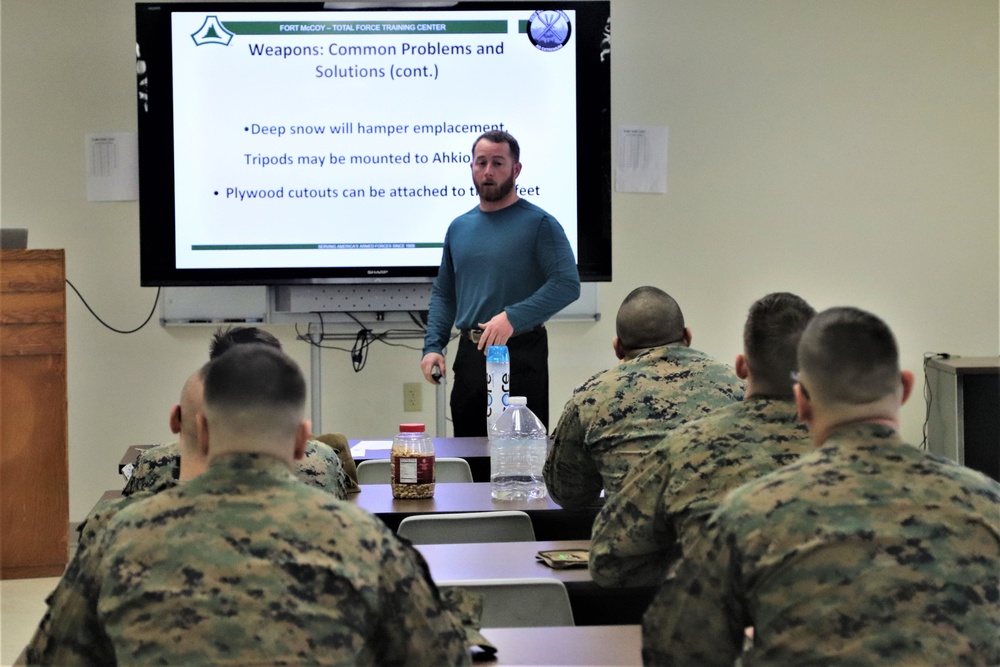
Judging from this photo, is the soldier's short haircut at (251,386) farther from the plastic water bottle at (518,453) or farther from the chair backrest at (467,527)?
the plastic water bottle at (518,453)

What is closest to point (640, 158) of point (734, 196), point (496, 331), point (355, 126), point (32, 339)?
point (734, 196)

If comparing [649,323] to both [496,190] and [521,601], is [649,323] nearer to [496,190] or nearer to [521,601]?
[521,601]

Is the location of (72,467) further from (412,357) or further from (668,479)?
(668,479)

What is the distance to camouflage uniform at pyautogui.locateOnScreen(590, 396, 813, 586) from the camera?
1885 millimetres

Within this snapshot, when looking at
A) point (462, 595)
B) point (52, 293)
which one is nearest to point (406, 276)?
point (52, 293)

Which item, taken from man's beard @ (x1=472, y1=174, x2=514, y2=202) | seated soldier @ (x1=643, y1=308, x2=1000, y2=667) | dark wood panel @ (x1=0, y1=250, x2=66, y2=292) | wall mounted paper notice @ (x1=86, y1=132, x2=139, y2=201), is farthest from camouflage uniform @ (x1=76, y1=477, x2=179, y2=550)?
Answer: wall mounted paper notice @ (x1=86, y1=132, x2=139, y2=201)

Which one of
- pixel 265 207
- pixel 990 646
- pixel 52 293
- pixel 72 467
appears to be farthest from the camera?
pixel 72 467

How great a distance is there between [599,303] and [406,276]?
116 cm

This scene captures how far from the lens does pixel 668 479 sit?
1.93 m

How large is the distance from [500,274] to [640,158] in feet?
6.01

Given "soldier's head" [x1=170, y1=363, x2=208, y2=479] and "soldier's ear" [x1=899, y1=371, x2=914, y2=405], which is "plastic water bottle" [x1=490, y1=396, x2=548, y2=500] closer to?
"soldier's head" [x1=170, y1=363, x2=208, y2=479]

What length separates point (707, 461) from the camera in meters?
1.90

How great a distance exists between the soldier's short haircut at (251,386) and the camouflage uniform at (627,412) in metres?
1.25

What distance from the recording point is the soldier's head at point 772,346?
1947 millimetres
